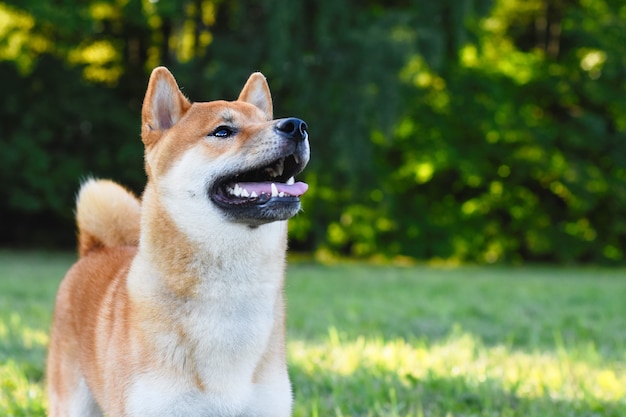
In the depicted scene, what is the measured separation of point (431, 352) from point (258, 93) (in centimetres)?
279

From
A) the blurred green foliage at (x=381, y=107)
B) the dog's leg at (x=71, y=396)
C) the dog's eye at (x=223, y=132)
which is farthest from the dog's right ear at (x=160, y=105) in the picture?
the blurred green foliage at (x=381, y=107)

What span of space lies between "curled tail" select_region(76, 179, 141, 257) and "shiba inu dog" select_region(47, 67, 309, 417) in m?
0.83

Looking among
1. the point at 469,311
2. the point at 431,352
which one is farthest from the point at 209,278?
the point at 469,311

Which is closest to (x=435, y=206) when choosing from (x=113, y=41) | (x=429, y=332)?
(x=113, y=41)

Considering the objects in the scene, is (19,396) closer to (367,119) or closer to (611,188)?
(367,119)

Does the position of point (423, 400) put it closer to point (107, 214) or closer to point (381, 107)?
point (107, 214)

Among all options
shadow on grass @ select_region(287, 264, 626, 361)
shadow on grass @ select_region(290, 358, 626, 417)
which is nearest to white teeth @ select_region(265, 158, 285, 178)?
Result: shadow on grass @ select_region(290, 358, 626, 417)

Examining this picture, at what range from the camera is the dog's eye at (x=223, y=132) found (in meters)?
3.09

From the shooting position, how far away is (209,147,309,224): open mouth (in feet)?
9.35

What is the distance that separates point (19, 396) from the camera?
4379 millimetres

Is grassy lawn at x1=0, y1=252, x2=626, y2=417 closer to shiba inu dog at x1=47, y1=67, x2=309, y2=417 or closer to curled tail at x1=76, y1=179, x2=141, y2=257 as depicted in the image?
curled tail at x1=76, y1=179, x2=141, y2=257

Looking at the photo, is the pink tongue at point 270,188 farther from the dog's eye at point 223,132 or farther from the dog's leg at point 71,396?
the dog's leg at point 71,396

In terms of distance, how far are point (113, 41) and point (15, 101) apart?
3.71 meters

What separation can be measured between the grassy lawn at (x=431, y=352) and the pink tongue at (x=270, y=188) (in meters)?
1.51
